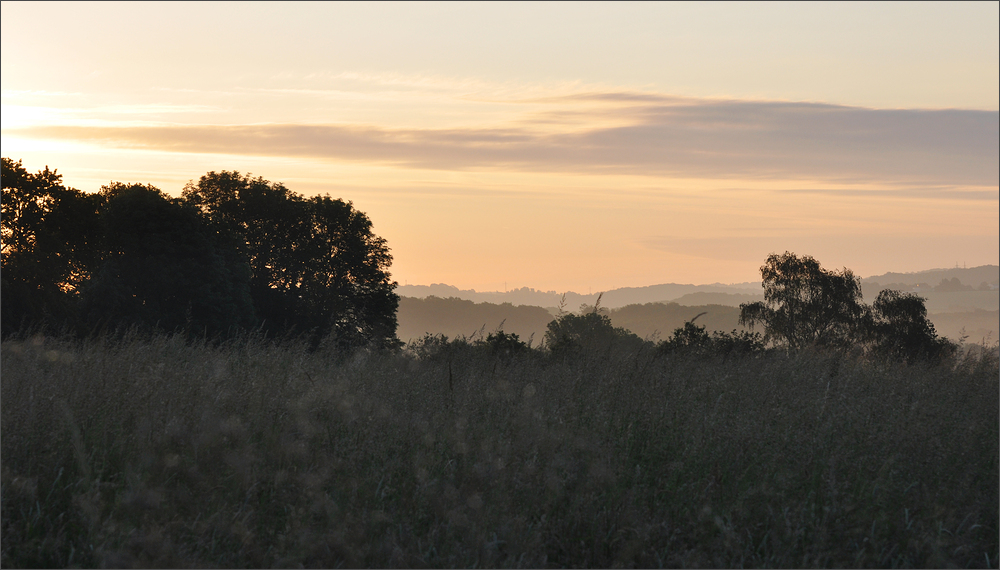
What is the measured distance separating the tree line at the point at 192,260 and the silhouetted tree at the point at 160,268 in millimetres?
39

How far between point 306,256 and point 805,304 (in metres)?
21.5

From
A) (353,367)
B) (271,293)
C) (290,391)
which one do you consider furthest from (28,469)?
(271,293)

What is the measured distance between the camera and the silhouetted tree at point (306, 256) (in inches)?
1185

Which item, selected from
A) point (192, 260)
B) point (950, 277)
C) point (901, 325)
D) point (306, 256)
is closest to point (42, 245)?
point (192, 260)

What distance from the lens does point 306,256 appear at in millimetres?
31109

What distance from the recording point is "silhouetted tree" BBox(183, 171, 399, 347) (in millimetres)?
30094

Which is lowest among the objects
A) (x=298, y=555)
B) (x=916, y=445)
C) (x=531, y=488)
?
(x=298, y=555)

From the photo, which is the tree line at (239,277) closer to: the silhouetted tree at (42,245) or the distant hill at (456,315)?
the silhouetted tree at (42,245)

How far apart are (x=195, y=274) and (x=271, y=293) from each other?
6.54m

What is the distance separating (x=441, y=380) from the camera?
25.1ft

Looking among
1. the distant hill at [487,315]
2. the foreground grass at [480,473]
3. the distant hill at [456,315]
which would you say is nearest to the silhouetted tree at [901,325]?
the foreground grass at [480,473]

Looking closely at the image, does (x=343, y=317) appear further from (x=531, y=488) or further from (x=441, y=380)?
(x=531, y=488)

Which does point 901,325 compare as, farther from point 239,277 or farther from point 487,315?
point 487,315

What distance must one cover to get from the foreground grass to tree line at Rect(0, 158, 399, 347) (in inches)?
335
